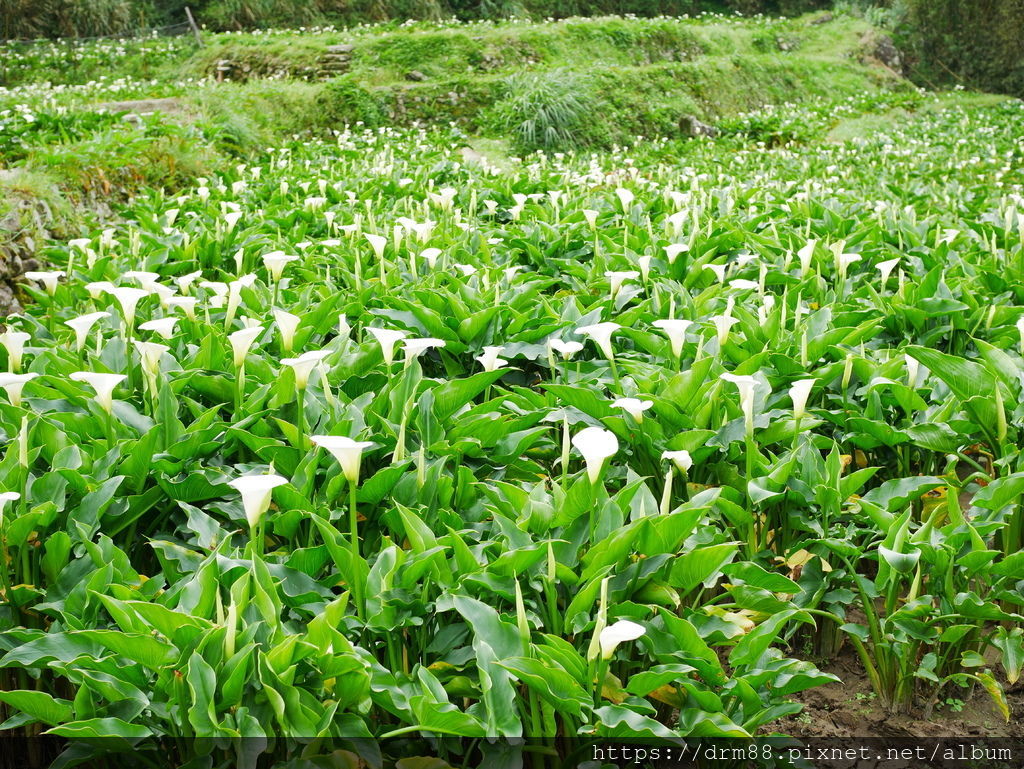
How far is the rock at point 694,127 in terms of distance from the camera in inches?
522

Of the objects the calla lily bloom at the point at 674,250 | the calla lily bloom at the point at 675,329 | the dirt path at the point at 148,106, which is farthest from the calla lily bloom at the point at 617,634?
the dirt path at the point at 148,106

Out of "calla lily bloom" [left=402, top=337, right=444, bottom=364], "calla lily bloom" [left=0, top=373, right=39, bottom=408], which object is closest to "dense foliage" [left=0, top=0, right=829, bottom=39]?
"calla lily bloom" [left=402, top=337, right=444, bottom=364]

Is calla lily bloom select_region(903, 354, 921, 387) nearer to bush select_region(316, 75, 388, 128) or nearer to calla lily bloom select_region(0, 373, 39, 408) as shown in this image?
calla lily bloom select_region(0, 373, 39, 408)

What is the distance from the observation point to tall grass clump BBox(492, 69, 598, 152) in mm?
11609

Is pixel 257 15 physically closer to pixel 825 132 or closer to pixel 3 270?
pixel 825 132

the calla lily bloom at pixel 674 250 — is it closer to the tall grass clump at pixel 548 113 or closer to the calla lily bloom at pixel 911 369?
the calla lily bloom at pixel 911 369

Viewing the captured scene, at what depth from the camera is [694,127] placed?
13.3 metres

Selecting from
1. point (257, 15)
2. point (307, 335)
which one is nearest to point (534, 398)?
point (307, 335)

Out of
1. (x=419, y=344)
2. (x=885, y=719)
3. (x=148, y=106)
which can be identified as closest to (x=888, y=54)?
(x=148, y=106)

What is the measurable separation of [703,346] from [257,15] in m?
22.4

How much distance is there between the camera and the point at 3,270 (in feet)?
16.9

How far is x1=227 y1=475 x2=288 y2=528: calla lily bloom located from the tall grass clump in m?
10.2

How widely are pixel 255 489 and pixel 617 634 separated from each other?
32.6 inches

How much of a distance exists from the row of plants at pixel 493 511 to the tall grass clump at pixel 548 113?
7.85m
